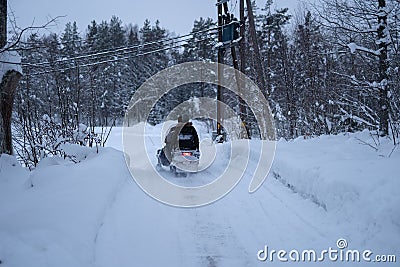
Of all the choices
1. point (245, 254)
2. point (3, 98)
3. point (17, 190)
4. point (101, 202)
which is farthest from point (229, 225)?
point (3, 98)

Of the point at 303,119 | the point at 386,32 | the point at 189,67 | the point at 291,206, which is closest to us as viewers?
the point at 291,206

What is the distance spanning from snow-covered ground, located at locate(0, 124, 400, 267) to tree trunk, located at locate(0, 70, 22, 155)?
3.04ft

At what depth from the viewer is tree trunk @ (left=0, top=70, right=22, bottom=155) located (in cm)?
875

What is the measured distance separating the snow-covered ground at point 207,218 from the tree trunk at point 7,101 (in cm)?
93

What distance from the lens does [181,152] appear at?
1289cm

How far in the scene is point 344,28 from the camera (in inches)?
407

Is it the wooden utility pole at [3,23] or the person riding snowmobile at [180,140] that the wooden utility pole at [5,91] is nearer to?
the wooden utility pole at [3,23]

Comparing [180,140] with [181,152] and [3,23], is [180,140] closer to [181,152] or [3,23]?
[181,152]

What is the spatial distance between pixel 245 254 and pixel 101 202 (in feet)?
10.6

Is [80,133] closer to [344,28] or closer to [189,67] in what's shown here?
[344,28]

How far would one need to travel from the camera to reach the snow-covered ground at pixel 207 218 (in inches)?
182

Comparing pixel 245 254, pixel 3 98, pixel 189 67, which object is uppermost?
pixel 189 67

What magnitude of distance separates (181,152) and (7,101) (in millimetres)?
6069

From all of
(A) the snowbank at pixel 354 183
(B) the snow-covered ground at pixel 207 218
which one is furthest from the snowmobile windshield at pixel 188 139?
(B) the snow-covered ground at pixel 207 218
